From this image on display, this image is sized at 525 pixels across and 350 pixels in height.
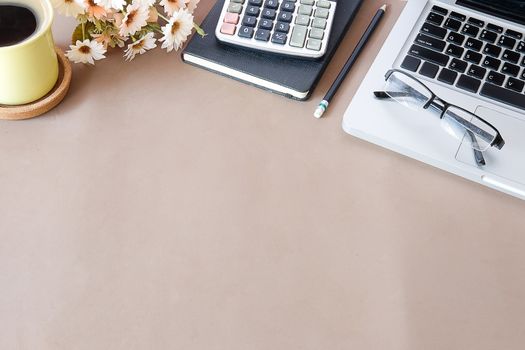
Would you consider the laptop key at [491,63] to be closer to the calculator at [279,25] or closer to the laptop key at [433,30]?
the laptop key at [433,30]

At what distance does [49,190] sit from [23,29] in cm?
16

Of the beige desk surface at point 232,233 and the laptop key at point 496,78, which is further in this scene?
the laptop key at point 496,78

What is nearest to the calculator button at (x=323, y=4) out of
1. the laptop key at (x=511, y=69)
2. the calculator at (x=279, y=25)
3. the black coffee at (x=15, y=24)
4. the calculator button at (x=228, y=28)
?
the calculator at (x=279, y=25)

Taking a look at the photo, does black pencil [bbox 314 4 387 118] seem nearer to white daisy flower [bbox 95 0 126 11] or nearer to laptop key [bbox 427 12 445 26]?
laptop key [bbox 427 12 445 26]

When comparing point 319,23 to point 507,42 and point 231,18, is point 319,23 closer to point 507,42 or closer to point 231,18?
point 231,18

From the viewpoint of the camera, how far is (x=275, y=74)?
735 millimetres

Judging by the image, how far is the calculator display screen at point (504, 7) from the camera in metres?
0.76

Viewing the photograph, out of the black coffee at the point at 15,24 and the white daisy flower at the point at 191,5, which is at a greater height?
the white daisy flower at the point at 191,5

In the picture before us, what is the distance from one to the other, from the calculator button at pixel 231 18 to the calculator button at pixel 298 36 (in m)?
0.06

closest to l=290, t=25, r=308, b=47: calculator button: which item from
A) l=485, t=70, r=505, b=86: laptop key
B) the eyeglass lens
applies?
the eyeglass lens

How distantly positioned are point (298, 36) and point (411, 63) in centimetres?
13

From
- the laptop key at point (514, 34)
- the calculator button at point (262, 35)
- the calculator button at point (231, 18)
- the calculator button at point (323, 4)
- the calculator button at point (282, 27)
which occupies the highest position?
the laptop key at point (514, 34)

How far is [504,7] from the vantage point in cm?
77

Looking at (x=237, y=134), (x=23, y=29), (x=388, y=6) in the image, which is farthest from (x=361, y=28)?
(x=23, y=29)
